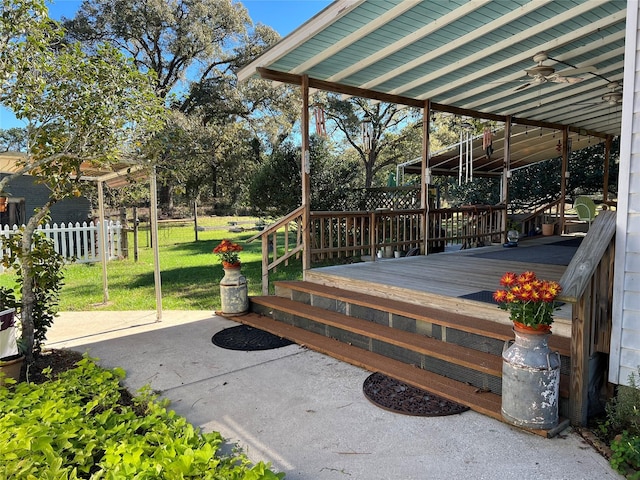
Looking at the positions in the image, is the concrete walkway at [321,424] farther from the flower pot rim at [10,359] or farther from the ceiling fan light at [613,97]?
the ceiling fan light at [613,97]

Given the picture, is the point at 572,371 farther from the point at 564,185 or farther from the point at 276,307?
the point at 564,185

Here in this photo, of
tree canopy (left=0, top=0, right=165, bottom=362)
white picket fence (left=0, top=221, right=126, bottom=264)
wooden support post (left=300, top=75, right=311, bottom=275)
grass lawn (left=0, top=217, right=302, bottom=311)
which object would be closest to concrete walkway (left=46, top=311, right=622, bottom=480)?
Result: tree canopy (left=0, top=0, right=165, bottom=362)

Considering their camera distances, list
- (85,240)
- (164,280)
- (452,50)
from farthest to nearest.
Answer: (85,240)
(164,280)
(452,50)

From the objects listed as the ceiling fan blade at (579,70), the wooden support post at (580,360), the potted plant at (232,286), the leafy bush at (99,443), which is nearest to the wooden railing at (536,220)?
the ceiling fan blade at (579,70)

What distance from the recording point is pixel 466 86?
6.16 metres

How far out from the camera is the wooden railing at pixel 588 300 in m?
2.45

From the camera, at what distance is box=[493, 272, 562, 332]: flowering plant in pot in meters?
2.39

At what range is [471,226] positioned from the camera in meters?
7.80

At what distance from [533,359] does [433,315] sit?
4.03ft

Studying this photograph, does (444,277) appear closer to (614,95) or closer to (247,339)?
(247,339)

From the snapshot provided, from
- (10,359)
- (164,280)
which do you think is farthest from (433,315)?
(164,280)

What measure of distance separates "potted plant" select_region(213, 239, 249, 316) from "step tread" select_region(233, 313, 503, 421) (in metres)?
0.44

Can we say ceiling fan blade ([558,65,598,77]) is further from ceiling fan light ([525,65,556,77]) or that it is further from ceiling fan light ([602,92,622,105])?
ceiling fan light ([602,92,622,105])

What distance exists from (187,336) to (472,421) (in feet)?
9.81
